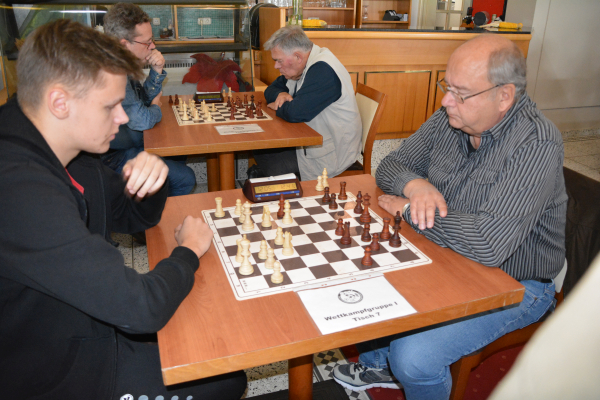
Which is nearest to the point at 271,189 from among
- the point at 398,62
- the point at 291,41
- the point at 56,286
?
the point at 56,286

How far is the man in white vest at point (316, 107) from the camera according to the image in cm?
302

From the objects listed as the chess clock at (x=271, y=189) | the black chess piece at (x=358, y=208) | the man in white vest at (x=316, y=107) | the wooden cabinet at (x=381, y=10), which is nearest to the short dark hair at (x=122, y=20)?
the man in white vest at (x=316, y=107)

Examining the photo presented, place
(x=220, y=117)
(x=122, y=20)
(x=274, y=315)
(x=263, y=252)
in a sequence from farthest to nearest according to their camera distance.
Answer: (x=220, y=117), (x=122, y=20), (x=263, y=252), (x=274, y=315)

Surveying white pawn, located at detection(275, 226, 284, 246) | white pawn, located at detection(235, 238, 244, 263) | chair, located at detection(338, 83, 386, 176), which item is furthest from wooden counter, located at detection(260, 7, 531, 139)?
white pawn, located at detection(235, 238, 244, 263)

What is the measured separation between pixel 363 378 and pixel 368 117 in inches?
69.7

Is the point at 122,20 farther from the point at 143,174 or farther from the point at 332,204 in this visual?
the point at 332,204

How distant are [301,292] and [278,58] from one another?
7.93 feet

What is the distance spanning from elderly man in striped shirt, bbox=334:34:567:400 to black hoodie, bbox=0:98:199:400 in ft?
2.68

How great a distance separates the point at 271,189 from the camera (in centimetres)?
181

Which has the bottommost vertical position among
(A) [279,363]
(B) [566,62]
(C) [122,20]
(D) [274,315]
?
(A) [279,363]

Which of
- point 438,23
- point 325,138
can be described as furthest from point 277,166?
point 438,23

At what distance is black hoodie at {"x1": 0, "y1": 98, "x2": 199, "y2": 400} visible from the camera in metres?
0.98

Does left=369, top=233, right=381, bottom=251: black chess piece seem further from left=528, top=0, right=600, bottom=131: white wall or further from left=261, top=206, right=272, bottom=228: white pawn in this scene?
left=528, top=0, right=600, bottom=131: white wall

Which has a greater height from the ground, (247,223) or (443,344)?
(247,223)
